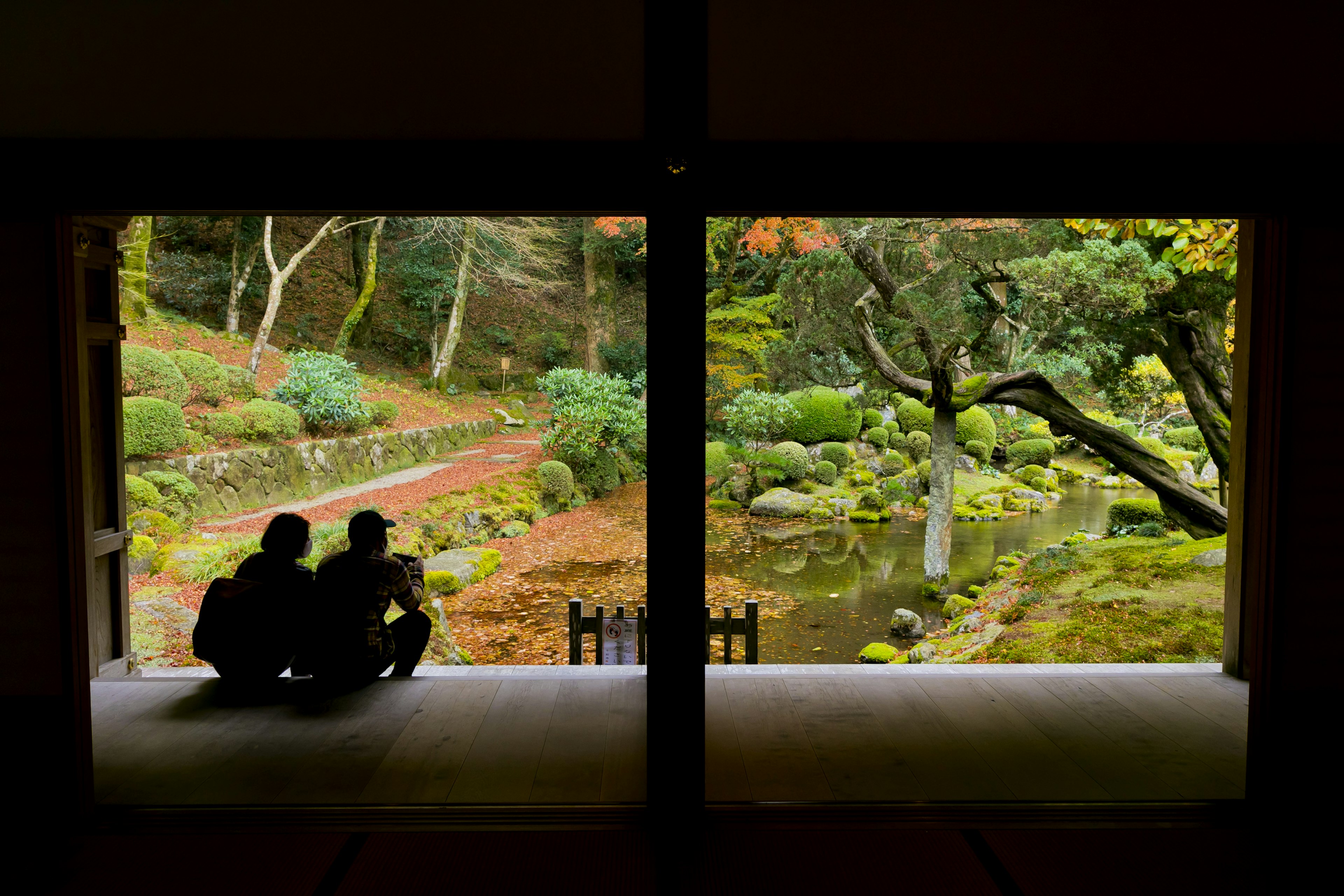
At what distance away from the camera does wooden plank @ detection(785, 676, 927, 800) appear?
2.58 meters

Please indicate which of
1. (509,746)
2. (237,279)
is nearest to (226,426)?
(237,279)

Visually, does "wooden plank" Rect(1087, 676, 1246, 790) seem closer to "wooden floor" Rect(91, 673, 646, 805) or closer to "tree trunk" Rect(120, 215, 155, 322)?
"wooden floor" Rect(91, 673, 646, 805)

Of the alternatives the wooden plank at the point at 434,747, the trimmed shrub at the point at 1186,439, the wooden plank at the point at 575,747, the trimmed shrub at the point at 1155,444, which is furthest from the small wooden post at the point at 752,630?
the trimmed shrub at the point at 1186,439

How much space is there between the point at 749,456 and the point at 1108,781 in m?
8.11

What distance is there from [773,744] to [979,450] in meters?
10.1

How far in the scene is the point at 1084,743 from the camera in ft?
9.55

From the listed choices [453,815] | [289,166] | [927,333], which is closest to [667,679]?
[453,815]

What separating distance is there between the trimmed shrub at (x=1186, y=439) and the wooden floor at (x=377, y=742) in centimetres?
→ 1208

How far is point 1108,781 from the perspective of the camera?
104 inches

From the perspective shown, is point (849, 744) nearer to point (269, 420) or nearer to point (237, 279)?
point (269, 420)

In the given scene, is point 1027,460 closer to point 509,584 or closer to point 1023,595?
point 1023,595

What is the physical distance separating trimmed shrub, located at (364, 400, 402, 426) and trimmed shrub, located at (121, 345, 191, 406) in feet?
6.88

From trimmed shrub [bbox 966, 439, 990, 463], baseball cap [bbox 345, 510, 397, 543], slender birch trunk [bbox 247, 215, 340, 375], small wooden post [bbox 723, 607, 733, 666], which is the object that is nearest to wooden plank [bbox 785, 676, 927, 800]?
small wooden post [bbox 723, 607, 733, 666]

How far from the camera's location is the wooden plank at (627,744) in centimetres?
253
